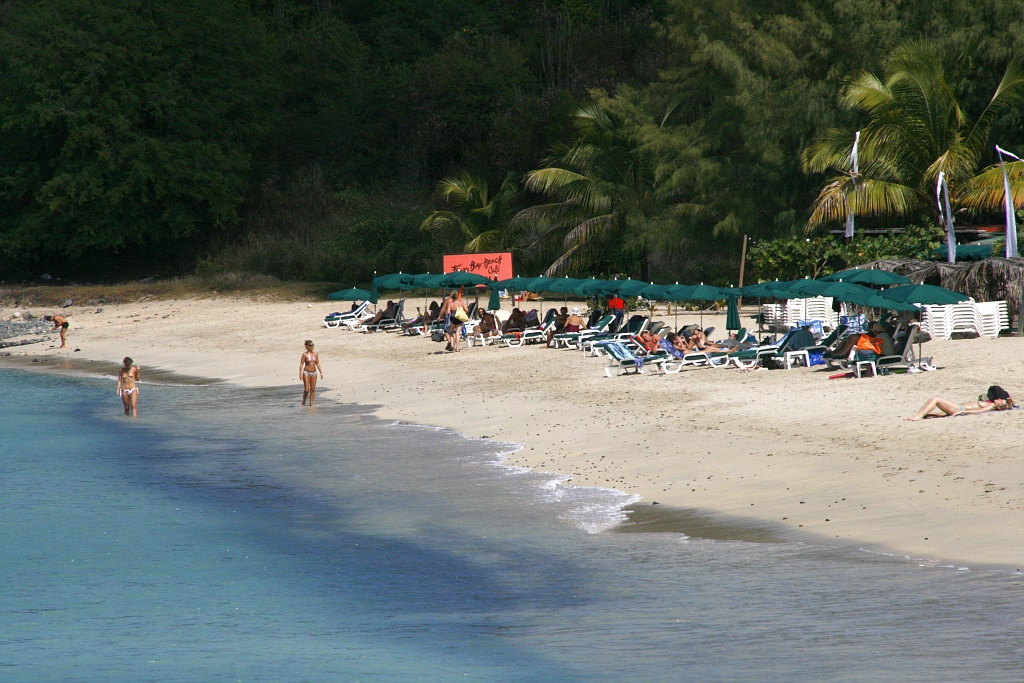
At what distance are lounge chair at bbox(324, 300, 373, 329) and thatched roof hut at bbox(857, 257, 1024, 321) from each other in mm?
15287

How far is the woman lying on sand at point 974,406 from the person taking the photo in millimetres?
14195

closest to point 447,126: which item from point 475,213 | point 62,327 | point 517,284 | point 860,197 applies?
point 475,213

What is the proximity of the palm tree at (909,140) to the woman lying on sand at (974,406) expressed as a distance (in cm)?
1504

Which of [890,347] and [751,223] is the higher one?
[751,223]

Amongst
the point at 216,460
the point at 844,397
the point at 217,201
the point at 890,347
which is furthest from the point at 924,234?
the point at 217,201

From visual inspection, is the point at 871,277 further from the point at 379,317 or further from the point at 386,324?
the point at 379,317

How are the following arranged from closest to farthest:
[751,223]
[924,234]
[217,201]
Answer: [924,234] → [751,223] → [217,201]

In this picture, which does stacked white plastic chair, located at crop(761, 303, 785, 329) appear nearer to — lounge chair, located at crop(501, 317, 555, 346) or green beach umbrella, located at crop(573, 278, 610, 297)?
green beach umbrella, located at crop(573, 278, 610, 297)

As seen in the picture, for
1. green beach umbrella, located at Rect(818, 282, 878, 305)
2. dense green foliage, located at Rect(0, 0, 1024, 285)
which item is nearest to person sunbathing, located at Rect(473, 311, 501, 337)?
dense green foliage, located at Rect(0, 0, 1024, 285)

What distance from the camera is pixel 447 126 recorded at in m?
50.6

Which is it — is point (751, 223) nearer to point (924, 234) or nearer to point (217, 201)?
point (924, 234)

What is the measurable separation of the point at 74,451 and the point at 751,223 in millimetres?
23132

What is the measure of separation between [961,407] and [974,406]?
0.64ft

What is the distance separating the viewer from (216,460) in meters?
16.4
